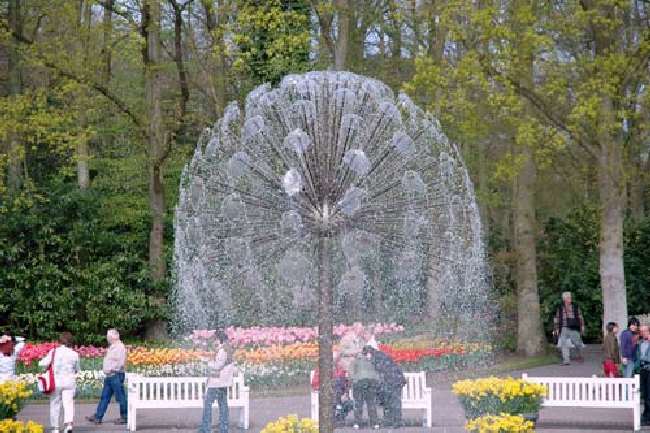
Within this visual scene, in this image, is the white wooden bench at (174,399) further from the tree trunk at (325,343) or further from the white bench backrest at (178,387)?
the tree trunk at (325,343)

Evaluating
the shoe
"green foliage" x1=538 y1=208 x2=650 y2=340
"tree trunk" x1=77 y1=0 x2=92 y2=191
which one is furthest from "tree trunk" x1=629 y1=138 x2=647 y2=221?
the shoe

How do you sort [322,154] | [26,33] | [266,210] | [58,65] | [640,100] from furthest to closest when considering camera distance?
[26,33] < [58,65] < [640,100] < [266,210] < [322,154]

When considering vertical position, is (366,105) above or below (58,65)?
below

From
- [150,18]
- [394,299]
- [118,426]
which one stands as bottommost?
[118,426]

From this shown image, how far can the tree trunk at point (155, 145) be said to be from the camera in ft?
88.7

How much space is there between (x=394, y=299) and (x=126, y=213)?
9218 millimetres

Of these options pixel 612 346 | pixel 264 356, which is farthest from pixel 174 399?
pixel 612 346

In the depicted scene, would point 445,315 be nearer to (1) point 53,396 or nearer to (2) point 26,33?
(1) point 53,396

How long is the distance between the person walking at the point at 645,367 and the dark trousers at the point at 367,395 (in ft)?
13.2

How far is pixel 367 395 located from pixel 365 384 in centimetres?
18

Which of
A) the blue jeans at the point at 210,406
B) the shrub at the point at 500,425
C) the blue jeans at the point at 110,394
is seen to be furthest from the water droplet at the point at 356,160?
the blue jeans at the point at 110,394

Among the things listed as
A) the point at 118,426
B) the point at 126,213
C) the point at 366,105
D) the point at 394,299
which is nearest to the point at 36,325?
the point at 126,213

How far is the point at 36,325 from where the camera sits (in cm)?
2888

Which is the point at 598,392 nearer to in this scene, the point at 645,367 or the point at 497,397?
the point at 645,367
